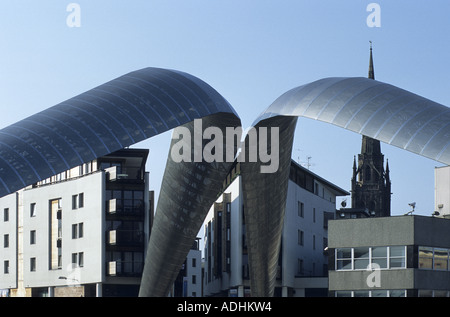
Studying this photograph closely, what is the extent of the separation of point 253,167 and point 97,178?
4249 centimetres

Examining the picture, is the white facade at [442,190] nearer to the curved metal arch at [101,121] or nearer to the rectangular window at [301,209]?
the rectangular window at [301,209]

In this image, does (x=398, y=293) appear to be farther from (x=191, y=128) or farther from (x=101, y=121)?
(x=101, y=121)

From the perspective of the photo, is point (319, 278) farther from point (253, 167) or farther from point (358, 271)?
point (253, 167)

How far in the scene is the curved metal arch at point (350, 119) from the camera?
29.1 meters

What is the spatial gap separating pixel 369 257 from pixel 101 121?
2852 cm

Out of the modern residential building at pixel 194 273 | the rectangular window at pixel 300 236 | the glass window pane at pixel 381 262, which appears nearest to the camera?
the glass window pane at pixel 381 262

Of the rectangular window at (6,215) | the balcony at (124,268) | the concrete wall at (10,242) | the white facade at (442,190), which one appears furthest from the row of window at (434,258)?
the rectangular window at (6,215)

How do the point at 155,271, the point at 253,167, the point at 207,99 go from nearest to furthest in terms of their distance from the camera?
the point at 207,99
the point at 253,167
the point at 155,271

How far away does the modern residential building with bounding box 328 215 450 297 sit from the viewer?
5519 centimetres

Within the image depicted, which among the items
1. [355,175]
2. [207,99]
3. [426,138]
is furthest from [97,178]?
[355,175]

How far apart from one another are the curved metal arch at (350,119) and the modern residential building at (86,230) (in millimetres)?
38335

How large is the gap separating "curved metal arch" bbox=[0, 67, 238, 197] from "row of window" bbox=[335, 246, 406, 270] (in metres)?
22.6

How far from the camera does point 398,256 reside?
5597cm
